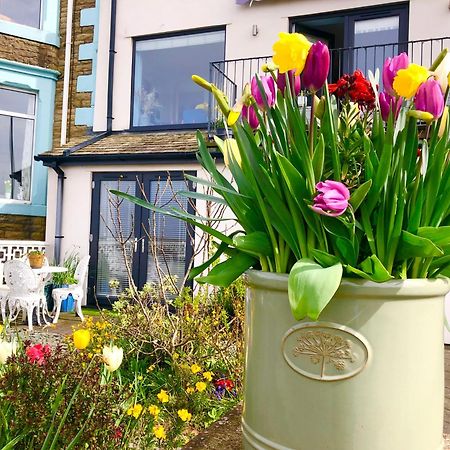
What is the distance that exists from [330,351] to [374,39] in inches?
292

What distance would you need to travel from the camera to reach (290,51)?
0.83m

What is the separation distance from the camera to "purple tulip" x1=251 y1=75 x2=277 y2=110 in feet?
3.07

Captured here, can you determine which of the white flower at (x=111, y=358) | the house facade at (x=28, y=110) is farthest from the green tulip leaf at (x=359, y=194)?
the house facade at (x=28, y=110)

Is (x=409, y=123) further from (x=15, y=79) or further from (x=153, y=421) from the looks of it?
(x=15, y=79)

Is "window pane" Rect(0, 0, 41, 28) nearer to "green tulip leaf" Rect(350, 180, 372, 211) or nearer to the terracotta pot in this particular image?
the terracotta pot

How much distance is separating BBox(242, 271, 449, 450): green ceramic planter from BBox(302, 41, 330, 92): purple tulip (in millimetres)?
334

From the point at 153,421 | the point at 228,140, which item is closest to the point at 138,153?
the point at 153,421

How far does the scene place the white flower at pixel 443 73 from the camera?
2.84 feet

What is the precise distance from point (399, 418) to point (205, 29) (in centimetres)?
840

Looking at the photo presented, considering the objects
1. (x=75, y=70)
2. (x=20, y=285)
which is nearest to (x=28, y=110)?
(x=75, y=70)

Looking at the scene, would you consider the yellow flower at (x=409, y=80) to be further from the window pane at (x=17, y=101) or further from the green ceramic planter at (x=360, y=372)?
the window pane at (x=17, y=101)

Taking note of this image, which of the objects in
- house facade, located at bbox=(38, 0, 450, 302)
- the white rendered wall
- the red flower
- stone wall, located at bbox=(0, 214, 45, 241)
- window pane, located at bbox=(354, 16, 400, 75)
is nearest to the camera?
the red flower

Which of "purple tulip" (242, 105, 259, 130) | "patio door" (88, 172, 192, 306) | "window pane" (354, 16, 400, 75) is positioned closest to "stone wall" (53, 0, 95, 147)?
"patio door" (88, 172, 192, 306)

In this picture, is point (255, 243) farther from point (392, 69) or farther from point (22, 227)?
point (22, 227)
